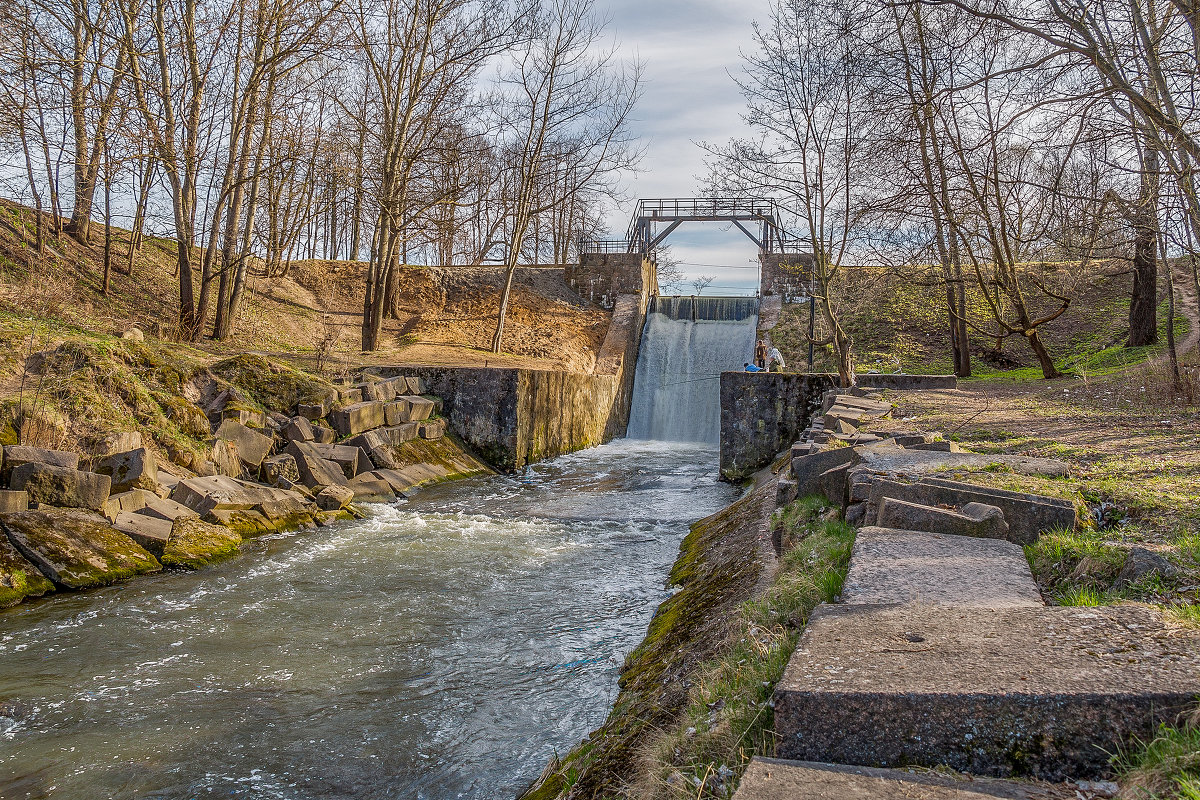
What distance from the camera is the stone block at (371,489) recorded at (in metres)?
10.5

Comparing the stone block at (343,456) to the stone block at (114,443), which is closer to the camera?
the stone block at (114,443)

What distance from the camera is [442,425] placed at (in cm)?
1419

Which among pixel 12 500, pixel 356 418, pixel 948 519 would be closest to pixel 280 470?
pixel 356 418

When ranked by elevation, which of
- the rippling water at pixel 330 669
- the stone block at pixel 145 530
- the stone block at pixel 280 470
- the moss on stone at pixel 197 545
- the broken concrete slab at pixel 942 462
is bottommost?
the rippling water at pixel 330 669

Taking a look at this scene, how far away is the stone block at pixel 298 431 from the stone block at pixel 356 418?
0.89 metres

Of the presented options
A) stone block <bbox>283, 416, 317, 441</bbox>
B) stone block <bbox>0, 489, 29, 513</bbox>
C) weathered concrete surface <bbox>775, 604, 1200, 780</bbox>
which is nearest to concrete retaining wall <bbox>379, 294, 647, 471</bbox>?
stone block <bbox>283, 416, 317, 441</bbox>

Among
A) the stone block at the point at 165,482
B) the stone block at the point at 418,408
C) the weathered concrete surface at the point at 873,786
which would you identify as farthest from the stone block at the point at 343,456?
the weathered concrete surface at the point at 873,786

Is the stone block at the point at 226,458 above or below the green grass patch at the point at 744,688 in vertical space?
below

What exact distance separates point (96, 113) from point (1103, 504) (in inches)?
498

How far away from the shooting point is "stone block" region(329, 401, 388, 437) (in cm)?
1183

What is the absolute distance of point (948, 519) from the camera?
353 cm

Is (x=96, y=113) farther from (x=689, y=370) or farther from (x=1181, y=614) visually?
(x=689, y=370)

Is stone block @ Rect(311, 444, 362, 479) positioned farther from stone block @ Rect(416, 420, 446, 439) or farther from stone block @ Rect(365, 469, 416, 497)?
stone block @ Rect(416, 420, 446, 439)

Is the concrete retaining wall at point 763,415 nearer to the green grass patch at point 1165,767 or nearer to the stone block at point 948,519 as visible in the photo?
the stone block at point 948,519
